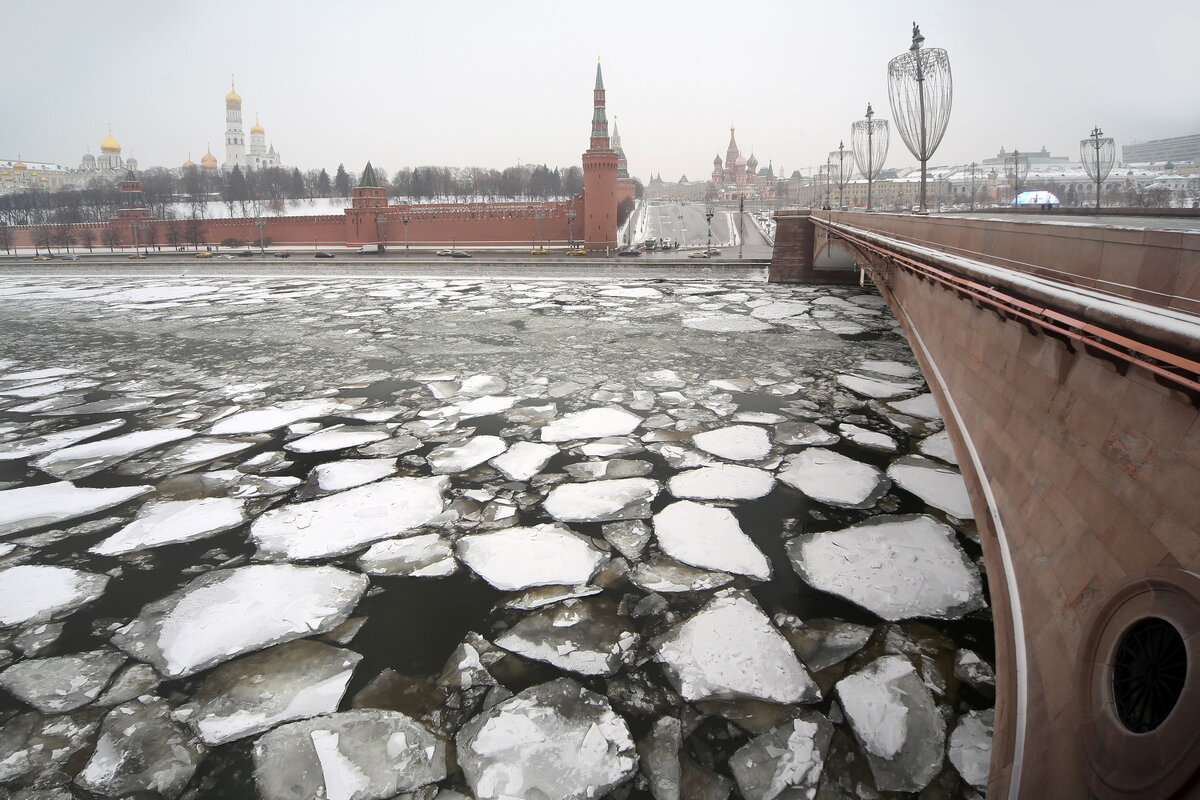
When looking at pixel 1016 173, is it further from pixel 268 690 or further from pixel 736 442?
pixel 268 690

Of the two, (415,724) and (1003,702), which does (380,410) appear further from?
(1003,702)

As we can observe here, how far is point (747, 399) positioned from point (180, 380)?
816 cm

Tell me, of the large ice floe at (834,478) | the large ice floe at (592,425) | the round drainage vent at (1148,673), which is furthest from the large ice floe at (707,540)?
the round drainage vent at (1148,673)

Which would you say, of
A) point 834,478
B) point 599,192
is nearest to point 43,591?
point 834,478

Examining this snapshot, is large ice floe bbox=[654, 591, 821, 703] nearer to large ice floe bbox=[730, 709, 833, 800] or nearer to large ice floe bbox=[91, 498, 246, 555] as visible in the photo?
large ice floe bbox=[730, 709, 833, 800]

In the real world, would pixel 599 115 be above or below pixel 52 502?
above

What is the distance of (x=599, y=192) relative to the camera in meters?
34.8

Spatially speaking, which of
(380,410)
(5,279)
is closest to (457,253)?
(5,279)

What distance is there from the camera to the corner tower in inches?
3376

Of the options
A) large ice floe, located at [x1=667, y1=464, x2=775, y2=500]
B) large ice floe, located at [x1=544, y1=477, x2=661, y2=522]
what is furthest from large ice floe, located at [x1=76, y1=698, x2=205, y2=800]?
large ice floe, located at [x1=667, y1=464, x2=775, y2=500]

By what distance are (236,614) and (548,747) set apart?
2.24m

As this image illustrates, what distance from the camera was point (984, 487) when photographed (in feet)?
13.2

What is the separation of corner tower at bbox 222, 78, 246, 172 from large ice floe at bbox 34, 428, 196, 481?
9386 centimetres

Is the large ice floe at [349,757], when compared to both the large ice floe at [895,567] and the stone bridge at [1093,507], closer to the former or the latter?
the stone bridge at [1093,507]
